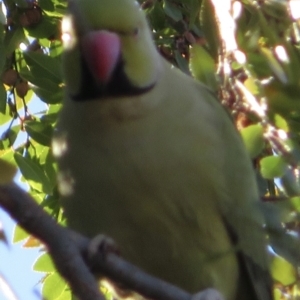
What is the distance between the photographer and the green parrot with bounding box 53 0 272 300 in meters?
1.17

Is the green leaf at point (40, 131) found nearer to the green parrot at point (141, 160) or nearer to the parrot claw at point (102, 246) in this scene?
the green parrot at point (141, 160)

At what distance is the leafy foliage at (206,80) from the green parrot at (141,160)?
0.08m

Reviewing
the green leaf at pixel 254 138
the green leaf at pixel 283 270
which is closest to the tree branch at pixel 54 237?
the green leaf at pixel 283 270

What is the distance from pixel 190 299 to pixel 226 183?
347 mm

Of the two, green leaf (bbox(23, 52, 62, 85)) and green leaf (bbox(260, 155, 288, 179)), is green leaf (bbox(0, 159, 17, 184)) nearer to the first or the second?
green leaf (bbox(260, 155, 288, 179))

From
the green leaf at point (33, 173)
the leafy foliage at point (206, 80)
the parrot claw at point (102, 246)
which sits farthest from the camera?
the green leaf at point (33, 173)

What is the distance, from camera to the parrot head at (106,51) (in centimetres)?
111

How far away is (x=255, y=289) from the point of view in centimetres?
134

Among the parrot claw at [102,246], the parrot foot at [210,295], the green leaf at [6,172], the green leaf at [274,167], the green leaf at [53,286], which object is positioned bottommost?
the green leaf at [53,286]

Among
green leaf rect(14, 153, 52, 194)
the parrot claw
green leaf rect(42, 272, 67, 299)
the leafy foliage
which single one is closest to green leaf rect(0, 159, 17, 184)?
the leafy foliage

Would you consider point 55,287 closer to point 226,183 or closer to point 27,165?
point 27,165

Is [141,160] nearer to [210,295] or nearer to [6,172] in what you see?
[210,295]

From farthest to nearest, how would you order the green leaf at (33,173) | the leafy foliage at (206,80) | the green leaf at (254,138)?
the green leaf at (33,173), the green leaf at (254,138), the leafy foliage at (206,80)

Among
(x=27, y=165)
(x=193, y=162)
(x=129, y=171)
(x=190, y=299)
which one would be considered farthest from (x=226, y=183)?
(x=27, y=165)
